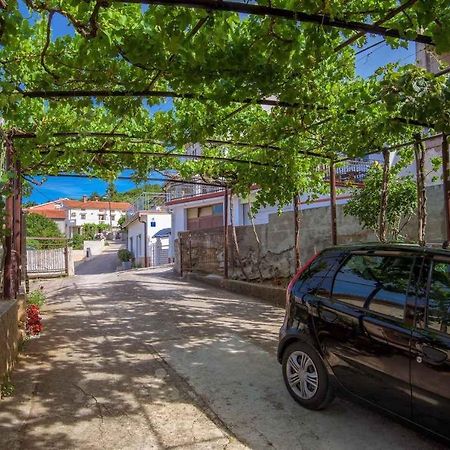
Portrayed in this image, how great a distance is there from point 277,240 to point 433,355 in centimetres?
951

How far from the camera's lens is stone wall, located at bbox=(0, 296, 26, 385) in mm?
4680

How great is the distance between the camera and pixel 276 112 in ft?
23.9

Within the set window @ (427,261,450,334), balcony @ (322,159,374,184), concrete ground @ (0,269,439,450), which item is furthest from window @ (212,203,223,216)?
window @ (427,261,450,334)

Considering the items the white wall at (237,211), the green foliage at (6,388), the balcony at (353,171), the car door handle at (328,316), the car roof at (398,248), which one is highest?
the balcony at (353,171)

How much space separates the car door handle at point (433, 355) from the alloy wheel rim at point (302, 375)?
1.20 metres

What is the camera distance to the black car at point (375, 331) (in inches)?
122

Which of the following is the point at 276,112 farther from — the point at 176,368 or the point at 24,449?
the point at 24,449

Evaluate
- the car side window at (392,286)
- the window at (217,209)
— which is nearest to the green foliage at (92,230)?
the window at (217,209)

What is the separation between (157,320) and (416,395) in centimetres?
605

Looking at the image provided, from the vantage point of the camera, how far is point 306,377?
165 inches

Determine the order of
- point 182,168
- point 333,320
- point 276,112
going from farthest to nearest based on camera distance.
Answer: point 182,168, point 276,112, point 333,320

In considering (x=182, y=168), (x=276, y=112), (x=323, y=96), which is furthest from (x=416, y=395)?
(x=182, y=168)

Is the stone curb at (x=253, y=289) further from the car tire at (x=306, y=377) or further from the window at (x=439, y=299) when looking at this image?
the window at (x=439, y=299)

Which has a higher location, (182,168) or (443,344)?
(182,168)
